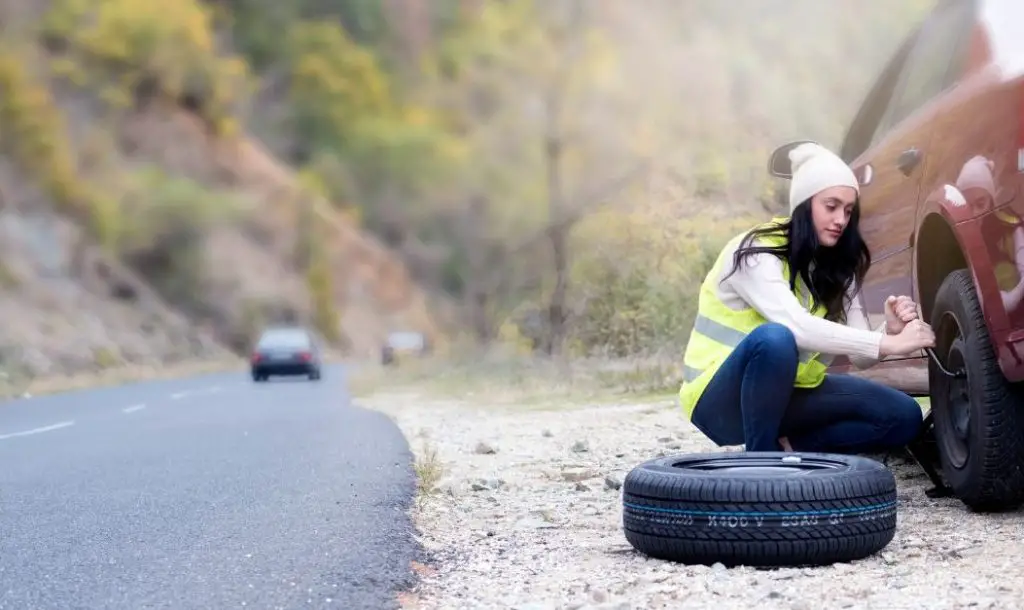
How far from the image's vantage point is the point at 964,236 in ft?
13.6

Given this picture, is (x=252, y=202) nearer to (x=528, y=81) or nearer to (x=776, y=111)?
(x=528, y=81)

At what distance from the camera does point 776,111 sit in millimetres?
19000

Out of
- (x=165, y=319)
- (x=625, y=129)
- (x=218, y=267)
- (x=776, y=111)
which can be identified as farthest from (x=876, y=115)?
(x=218, y=267)

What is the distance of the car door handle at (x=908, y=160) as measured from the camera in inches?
188

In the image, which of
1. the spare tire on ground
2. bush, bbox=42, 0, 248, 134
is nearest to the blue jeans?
the spare tire on ground

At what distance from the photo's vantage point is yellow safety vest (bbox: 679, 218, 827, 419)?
4766mm

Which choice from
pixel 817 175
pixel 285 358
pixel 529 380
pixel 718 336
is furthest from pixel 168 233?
pixel 817 175

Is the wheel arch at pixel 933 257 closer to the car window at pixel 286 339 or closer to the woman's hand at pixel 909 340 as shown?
the woman's hand at pixel 909 340

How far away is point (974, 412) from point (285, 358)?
2421 centimetres

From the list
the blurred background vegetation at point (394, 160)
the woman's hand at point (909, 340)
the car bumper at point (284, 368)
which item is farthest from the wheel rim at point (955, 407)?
the car bumper at point (284, 368)

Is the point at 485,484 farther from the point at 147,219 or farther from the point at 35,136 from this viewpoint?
the point at 147,219

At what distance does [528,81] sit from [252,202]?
88.5ft

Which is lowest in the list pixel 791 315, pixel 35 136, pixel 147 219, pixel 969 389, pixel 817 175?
pixel 969 389

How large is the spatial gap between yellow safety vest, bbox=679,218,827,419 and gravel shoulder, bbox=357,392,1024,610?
591 millimetres
